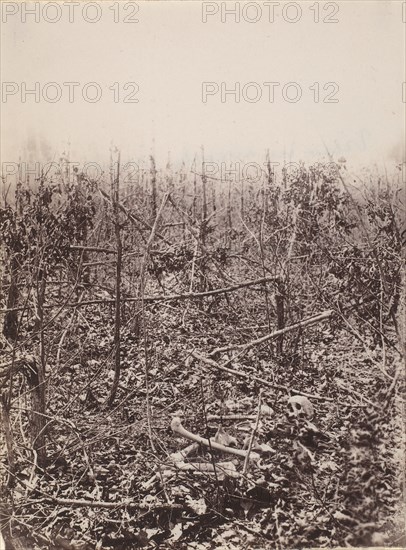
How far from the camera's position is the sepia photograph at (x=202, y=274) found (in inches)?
95.2

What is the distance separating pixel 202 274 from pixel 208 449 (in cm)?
86

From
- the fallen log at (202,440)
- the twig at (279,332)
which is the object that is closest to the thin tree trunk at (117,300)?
the fallen log at (202,440)

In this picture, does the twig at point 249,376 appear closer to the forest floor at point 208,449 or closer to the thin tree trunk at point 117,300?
the forest floor at point 208,449

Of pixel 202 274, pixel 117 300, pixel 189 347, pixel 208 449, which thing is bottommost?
pixel 208 449

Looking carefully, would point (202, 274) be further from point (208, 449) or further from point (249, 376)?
point (208, 449)

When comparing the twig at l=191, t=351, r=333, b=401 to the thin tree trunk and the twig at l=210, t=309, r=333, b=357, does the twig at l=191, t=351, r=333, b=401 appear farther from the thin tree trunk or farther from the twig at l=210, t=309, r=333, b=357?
the thin tree trunk

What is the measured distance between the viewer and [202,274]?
2.61 meters

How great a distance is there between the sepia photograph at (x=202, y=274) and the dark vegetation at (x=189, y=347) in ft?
0.03

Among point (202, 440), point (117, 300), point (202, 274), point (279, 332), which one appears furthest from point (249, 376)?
point (117, 300)

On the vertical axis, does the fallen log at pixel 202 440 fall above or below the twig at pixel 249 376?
below

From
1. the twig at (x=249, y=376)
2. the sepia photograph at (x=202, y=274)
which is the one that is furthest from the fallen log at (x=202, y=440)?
the twig at (x=249, y=376)

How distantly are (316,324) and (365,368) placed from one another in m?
0.31

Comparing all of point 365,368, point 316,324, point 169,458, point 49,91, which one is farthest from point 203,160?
point 169,458

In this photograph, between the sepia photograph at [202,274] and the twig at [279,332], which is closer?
the sepia photograph at [202,274]
